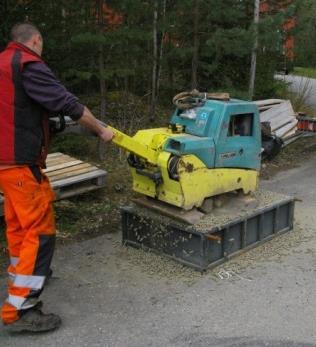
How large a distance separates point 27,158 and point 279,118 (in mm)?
7258

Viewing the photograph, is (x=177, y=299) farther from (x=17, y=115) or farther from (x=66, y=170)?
(x=66, y=170)

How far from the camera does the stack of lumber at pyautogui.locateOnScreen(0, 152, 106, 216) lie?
6.42m

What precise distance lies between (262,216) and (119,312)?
2.12 meters

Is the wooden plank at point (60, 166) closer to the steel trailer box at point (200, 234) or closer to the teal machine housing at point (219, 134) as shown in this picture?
the steel trailer box at point (200, 234)

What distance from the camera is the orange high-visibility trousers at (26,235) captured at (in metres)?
4.00

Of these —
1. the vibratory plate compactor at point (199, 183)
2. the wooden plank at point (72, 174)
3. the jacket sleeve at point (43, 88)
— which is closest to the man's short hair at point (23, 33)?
the jacket sleeve at point (43, 88)

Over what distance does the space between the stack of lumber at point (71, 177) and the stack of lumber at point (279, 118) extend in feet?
13.6

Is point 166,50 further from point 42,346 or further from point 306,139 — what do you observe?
point 42,346

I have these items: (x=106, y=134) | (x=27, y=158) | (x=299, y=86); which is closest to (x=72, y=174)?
(x=106, y=134)

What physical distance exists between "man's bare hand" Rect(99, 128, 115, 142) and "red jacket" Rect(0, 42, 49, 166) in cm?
48

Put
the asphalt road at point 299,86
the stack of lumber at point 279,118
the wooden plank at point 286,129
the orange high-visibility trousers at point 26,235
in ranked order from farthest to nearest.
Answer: the asphalt road at point 299,86 < the stack of lumber at point 279,118 < the wooden plank at point 286,129 < the orange high-visibility trousers at point 26,235

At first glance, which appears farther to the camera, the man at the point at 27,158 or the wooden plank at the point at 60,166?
the wooden plank at the point at 60,166

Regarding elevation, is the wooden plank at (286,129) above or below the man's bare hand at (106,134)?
below

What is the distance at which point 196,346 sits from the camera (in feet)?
13.1
